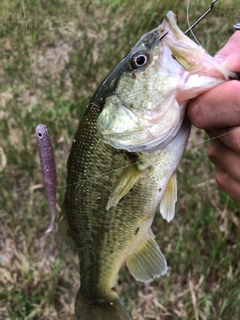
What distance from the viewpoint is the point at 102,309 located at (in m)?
1.62

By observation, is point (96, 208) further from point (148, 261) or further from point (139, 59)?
point (139, 59)

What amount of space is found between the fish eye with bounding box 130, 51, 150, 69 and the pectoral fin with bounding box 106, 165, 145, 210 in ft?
0.96

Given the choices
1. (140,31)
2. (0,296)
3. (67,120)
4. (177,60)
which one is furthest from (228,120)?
(140,31)

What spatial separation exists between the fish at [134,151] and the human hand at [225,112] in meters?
0.03

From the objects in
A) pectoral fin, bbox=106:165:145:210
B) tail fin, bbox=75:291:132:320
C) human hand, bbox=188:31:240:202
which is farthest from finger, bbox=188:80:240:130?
tail fin, bbox=75:291:132:320

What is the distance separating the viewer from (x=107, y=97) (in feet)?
4.08

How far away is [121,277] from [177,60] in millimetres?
1180

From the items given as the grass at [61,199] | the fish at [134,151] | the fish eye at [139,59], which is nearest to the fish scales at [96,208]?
the fish at [134,151]

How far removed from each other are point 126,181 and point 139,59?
0.35 meters

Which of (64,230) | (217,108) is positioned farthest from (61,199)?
(217,108)

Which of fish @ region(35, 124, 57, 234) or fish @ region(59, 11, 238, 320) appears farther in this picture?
fish @ region(35, 124, 57, 234)

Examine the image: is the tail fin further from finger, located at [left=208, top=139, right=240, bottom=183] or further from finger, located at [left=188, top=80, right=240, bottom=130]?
finger, located at [left=188, top=80, right=240, bottom=130]

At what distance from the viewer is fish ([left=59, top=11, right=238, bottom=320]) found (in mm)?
1104

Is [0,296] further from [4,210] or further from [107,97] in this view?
[107,97]
